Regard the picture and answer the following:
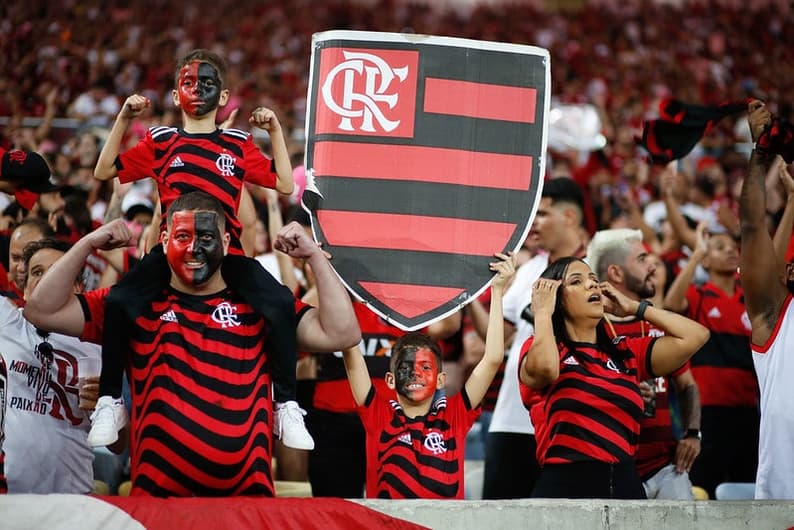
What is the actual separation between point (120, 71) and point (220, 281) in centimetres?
1184

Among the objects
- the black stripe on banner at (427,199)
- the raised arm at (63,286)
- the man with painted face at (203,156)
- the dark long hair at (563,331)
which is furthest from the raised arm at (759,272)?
the raised arm at (63,286)

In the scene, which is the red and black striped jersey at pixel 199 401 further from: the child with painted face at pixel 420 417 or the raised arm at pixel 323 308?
the child with painted face at pixel 420 417

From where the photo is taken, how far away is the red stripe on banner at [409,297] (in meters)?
4.91

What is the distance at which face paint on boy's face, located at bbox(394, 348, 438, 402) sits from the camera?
4953 mm

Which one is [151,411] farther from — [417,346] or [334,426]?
[334,426]

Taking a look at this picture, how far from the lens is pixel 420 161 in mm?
5082

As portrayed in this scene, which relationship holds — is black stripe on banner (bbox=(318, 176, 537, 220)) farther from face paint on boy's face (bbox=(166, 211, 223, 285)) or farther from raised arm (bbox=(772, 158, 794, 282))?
raised arm (bbox=(772, 158, 794, 282))

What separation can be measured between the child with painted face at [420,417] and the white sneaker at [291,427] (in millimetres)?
703

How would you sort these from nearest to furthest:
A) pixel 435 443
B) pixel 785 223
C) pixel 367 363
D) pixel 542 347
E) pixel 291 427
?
1. pixel 291 427
2. pixel 542 347
3. pixel 435 443
4. pixel 785 223
5. pixel 367 363

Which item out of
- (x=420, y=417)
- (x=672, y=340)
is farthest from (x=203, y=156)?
(x=672, y=340)

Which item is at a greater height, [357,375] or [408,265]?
[408,265]

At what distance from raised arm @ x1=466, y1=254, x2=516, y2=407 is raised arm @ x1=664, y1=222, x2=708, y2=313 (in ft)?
7.17

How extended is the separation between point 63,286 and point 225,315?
0.59 m

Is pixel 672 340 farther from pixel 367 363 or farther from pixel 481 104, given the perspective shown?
pixel 367 363
